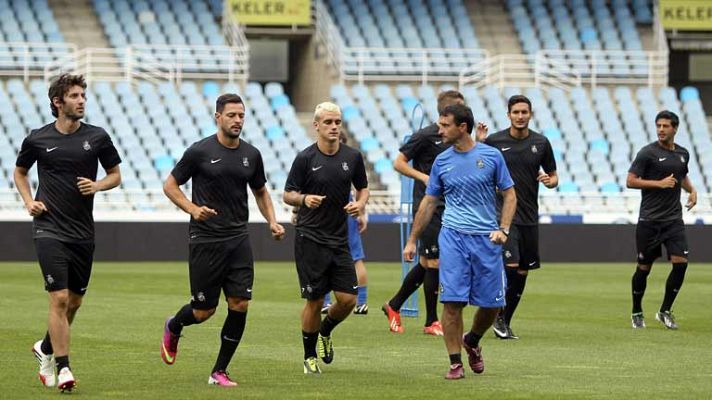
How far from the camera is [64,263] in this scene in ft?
34.9

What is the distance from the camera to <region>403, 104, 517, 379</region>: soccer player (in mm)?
11430

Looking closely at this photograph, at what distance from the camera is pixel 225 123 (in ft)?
36.0

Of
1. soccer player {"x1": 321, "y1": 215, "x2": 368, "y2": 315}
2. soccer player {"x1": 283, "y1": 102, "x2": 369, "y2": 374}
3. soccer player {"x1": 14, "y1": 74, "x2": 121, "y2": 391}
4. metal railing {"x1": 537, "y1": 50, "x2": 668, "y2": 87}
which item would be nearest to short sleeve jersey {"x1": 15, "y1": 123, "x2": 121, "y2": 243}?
soccer player {"x1": 14, "y1": 74, "x2": 121, "y2": 391}

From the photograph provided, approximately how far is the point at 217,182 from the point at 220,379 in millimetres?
1358

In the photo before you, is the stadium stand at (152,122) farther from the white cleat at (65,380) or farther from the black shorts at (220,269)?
the white cleat at (65,380)

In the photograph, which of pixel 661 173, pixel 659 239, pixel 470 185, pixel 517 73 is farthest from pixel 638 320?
pixel 517 73

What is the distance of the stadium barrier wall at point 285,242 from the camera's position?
29.3 m

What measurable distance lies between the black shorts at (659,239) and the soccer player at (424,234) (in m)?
2.54

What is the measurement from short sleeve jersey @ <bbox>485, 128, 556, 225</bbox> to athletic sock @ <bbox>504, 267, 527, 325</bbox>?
Result: 545 millimetres

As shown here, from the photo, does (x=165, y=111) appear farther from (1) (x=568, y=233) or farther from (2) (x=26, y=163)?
(2) (x=26, y=163)

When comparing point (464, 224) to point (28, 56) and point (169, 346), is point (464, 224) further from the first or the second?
point (28, 56)

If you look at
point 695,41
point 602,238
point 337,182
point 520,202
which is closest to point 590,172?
point 602,238

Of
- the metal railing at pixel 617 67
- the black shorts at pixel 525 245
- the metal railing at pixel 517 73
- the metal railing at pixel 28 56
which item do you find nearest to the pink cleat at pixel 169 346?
the black shorts at pixel 525 245

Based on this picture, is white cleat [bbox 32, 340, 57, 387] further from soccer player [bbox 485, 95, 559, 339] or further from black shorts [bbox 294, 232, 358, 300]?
soccer player [bbox 485, 95, 559, 339]
